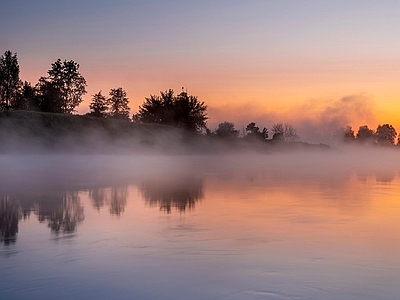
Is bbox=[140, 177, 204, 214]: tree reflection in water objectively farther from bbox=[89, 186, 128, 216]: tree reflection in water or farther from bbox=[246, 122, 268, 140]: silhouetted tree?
bbox=[246, 122, 268, 140]: silhouetted tree

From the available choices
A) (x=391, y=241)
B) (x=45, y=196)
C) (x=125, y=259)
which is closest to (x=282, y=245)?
(x=391, y=241)

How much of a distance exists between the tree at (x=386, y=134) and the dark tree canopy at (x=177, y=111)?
223 ft

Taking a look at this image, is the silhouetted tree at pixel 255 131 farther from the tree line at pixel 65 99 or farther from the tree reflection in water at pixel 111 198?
the tree reflection in water at pixel 111 198

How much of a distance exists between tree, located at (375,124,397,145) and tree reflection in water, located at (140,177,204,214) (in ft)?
390

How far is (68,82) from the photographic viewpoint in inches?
2694

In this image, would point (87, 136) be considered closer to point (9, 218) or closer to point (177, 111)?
point (177, 111)

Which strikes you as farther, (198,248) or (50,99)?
(50,99)

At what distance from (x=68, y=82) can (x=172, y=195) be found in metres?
57.9

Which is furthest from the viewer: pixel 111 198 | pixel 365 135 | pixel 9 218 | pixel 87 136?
pixel 365 135

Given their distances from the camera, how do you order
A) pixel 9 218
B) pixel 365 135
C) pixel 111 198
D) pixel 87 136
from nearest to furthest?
pixel 9 218 < pixel 111 198 < pixel 87 136 < pixel 365 135

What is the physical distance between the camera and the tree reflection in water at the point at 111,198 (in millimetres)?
10696

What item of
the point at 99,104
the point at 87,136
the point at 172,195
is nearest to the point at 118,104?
the point at 99,104

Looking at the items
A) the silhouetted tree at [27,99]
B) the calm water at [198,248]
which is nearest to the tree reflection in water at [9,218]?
the calm water at [198,248]

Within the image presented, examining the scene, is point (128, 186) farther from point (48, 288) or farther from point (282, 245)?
point (48, 288)
